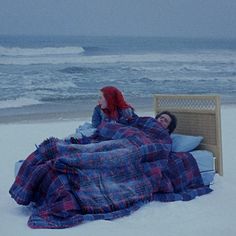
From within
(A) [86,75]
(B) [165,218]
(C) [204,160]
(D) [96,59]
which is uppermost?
(C) [204,160]

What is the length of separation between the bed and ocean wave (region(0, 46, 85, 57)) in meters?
20.6

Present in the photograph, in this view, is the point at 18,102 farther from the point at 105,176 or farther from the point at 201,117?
the point at 105,176

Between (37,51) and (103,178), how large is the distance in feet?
75.1

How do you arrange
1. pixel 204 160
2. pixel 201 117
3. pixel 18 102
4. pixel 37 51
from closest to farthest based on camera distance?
pixel 204 160 → pixel 201 117 → pixel 18 102 → pixel 37 51

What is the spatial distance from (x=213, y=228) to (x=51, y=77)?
14.9 m

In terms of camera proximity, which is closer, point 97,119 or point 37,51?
point 97,119

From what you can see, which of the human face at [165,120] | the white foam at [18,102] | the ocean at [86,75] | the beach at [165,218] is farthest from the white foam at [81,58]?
the beach at [165,218]

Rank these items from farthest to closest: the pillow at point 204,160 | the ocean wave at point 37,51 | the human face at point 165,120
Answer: the ocean wave at point 37,51
the human face at point 165,120
the pillow at point 204,160

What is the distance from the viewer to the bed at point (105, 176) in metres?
3.34

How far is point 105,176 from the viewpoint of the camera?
356cm

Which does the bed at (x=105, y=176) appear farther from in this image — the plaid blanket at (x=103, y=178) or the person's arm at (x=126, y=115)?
the person's arm at (x=126, y=115)

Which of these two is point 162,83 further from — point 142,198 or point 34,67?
point 142,198

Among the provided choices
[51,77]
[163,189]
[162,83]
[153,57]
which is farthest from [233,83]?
[163,189]

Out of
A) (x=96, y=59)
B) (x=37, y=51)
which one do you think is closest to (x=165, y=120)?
(x=96, y=59)
